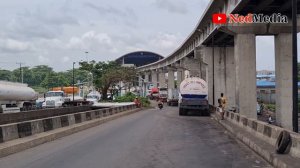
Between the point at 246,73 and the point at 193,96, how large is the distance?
22.9ft

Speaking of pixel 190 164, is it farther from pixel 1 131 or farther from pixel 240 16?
pixel 240 16

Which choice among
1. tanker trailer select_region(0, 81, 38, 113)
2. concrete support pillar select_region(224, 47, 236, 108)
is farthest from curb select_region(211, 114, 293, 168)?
concrete support pillar select_region(224, 47, 236, 108)

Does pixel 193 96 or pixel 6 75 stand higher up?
pixel 6 75

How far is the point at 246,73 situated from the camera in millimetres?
40812

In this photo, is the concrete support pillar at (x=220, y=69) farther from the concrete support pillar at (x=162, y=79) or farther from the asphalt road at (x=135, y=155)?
the concrete support pillar at (x=162, y=79)

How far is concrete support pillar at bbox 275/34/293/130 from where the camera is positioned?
40759 mm

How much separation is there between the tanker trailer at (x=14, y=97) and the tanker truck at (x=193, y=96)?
15181mm

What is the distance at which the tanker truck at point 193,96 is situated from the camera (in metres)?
44.5

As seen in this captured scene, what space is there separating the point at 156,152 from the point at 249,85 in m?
27.4

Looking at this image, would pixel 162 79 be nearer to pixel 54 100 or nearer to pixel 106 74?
pixel 106 74

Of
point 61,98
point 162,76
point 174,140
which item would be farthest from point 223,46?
point 162,76

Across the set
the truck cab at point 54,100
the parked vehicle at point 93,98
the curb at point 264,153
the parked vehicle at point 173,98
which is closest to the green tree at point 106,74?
the parked vehicle at point 93,98

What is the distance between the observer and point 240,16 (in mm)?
38344

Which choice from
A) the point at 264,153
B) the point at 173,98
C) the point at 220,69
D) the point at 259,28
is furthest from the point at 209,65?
the point at 264,153
